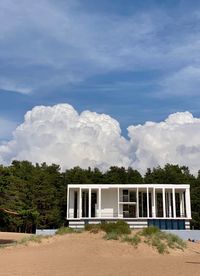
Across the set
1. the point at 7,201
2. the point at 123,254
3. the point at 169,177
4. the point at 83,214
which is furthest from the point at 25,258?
the point at 169,177

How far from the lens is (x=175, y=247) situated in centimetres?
2978

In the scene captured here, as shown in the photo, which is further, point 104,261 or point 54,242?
point 54,242

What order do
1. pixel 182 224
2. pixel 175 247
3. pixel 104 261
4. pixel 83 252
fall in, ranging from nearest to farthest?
pixel 104 261
pixel 83 252
pixel 175 247
pixel 182 224

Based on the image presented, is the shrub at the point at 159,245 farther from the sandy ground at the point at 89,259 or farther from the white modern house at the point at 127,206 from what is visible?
the white modern house at the point at 127,206

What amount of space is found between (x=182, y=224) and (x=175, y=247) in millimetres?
34735

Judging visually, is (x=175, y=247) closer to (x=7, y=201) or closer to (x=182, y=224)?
(x=7, y=201)

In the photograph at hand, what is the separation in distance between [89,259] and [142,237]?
6.32 meters

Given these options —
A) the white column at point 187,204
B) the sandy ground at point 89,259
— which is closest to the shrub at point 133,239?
the sandy ground at point 89,259

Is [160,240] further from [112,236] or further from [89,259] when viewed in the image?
[89,259]

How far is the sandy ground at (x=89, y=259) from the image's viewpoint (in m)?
19.7

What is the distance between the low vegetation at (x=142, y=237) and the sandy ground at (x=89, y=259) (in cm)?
52

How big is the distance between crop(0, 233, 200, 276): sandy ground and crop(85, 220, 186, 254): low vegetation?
523 mm

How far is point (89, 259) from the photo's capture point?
2450 cm

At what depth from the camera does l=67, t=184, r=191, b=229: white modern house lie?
6341cm
